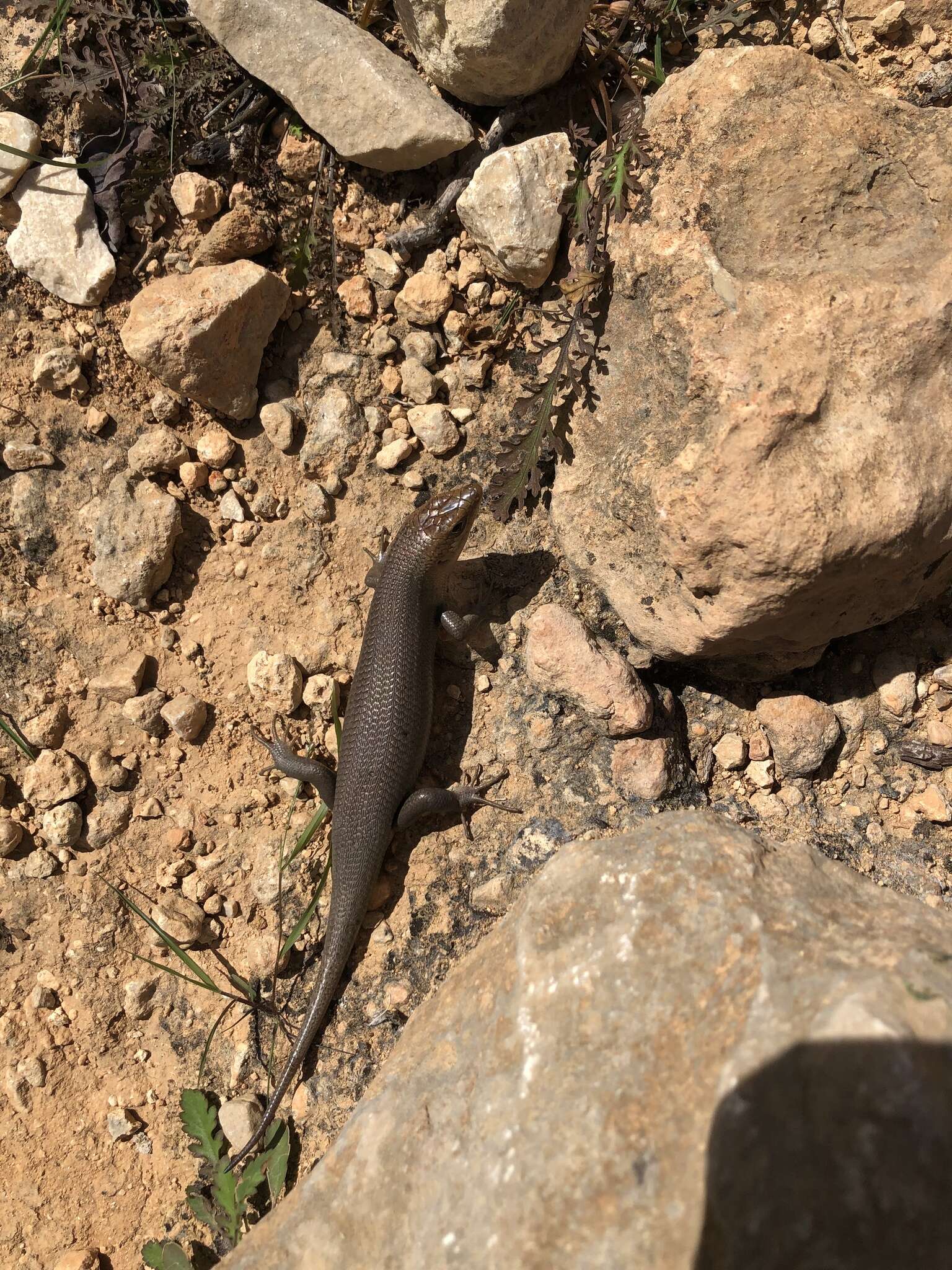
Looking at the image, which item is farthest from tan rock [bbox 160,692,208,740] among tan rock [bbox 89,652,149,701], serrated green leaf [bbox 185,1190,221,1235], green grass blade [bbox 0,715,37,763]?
serrated green leaf [bbox 185,1190,221,1235]

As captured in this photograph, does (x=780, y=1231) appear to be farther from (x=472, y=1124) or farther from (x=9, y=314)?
(x=9, y=314)

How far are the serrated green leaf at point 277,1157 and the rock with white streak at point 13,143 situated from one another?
5167mm

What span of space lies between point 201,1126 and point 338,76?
5.38 m

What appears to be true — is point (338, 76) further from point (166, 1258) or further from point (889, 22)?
point (166, 1258)

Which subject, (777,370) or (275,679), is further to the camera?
(275,679)

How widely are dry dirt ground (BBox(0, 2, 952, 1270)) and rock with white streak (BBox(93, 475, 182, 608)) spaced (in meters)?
0.14

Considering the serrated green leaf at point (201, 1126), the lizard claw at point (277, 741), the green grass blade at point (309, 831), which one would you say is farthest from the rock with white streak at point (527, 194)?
the serrated green leaf at point (201, 1126)

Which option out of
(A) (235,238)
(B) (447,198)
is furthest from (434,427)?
(A) (235,238)

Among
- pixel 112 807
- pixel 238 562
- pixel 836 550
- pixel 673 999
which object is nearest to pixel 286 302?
pixel 238 562

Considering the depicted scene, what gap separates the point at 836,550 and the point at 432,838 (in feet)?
8.14

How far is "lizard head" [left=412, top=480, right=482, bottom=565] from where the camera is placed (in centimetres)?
444

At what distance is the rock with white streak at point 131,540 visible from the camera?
4.43m

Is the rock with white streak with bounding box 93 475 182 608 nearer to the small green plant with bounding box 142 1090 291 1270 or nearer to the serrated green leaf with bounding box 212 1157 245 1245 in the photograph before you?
the small green plant with bounding box 142 1090 291 1270

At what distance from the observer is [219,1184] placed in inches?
150
